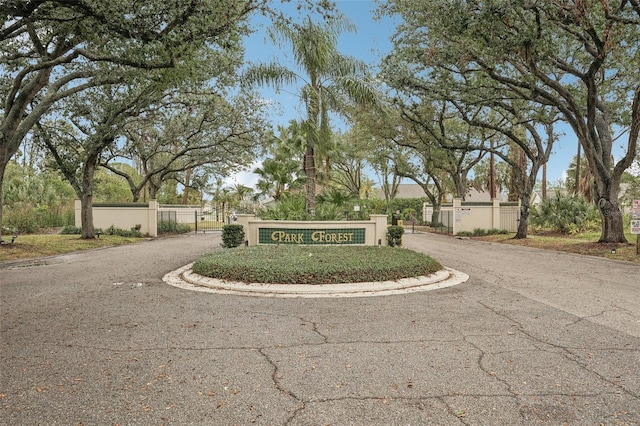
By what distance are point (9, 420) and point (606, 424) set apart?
13.9ft

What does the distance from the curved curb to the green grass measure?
0.60 ft

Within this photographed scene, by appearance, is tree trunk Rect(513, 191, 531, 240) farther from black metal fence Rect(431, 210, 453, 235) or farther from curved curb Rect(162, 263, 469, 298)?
curved curb Rect(162, 263, 469, 298)

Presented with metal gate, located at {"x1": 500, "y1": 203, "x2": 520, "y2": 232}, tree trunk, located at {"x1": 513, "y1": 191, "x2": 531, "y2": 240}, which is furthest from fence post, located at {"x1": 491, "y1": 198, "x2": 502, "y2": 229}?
tree trunk, located at {"x1": 513, "y1": 191, "x2": 531, "y2": 240}

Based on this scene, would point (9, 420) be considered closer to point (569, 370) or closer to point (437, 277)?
point (569, 370)

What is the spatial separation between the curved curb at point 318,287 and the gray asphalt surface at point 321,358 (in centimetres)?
43

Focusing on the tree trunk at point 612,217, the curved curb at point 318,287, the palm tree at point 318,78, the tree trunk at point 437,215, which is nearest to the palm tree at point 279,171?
the palm tree at point 318,78

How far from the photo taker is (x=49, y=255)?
46.3 feet

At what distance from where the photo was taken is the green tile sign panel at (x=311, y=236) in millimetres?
11820

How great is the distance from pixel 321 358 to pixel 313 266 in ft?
13.8

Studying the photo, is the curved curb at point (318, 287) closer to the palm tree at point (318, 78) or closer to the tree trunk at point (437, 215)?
the palm tree at point (318, 78)

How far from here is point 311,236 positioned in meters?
11.8

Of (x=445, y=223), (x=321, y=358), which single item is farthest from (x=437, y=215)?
(x=321, y=358)

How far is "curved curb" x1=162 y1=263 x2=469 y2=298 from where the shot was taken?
744 centimetres

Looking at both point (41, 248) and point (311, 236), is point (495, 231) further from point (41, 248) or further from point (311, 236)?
point (41, 248)
